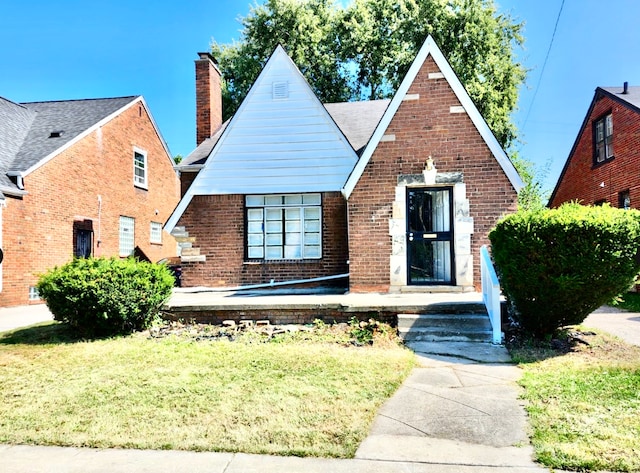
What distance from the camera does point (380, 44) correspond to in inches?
1028

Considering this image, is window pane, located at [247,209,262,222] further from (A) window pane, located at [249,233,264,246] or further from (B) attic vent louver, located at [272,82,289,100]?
(B) attic vent louver, located at [272,82,289,100]

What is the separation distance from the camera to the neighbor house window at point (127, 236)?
61.8ft

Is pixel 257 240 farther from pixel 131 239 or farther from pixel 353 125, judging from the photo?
pixel 131 239

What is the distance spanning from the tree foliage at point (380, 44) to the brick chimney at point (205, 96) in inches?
466

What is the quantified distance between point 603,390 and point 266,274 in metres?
8.42

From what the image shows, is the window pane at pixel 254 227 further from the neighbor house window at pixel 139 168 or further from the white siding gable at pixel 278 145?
the neighbor house window at pixel 139 168

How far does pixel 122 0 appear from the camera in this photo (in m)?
12.1

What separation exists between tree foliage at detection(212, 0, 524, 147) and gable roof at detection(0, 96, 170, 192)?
414 inches

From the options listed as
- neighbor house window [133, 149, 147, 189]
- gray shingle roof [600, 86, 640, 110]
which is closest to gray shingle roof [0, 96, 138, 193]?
neighbor house window [133, 149, 147, 189]

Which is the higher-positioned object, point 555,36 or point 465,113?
point 555,36

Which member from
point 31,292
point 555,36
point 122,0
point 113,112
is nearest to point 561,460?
point 555,36

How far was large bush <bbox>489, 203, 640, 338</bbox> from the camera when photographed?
5.89 m

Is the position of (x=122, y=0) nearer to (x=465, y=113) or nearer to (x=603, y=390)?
(x=465, y=113)

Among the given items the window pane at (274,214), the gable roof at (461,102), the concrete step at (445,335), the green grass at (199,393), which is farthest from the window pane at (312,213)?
the concrete step at (445,335)
